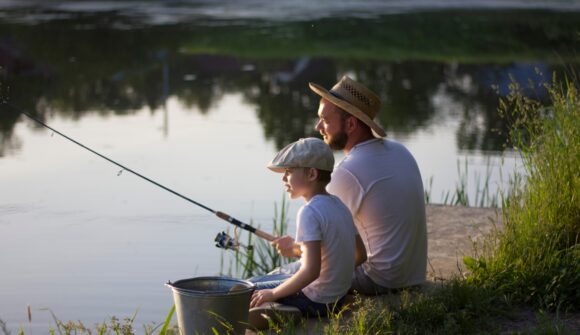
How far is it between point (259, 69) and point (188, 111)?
4002 millimetres

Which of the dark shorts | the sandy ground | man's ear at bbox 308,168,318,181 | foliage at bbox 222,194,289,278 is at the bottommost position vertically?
foliage at bbox 222,194,289,278

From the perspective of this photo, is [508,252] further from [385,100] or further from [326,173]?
[385,100]

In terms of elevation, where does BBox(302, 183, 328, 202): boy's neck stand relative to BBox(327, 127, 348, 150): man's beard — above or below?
below

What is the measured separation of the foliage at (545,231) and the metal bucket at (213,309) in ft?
3.26

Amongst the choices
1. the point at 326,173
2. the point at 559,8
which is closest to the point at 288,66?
the point at 559,8

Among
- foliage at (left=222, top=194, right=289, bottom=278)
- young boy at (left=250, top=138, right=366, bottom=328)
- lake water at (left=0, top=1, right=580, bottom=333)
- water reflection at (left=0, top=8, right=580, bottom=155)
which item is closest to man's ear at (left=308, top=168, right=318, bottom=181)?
young boy at (left=250, top=138, right=366, bottom=328)

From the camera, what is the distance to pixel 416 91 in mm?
13992

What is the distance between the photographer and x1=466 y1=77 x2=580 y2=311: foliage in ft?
15.2

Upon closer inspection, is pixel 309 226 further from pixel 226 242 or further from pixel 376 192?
pixel 376 192

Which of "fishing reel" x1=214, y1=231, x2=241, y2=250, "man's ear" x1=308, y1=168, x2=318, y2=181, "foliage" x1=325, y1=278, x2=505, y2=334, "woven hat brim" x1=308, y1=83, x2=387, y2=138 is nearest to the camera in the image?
"foliage" x1=325, y1=278, x2=505, y2=334

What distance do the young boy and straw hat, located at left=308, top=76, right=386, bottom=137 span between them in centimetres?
39

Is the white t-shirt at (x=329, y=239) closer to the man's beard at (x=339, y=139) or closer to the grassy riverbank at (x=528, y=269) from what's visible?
the grassy riverbank at (x=528, y=269)

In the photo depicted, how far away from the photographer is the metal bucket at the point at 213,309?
4.15 metres

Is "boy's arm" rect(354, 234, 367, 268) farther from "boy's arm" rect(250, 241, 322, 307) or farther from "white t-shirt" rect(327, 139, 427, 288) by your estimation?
"boy's arm" rect(250, 241, 322, 307)
